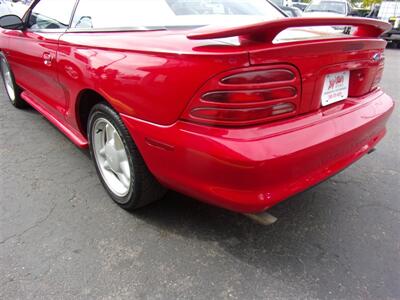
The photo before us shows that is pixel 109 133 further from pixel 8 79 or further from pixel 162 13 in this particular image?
pixel 8 79

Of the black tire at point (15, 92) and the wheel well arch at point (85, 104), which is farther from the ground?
the wheel well arch at point (85, 104)

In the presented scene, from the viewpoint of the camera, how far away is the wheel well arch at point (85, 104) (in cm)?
243

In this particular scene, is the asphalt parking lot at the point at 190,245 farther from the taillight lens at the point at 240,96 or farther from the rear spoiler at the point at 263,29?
the rear spoiler at the point at 263,29

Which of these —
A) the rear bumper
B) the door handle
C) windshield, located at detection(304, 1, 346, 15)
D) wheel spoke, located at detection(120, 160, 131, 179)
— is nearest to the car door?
the door handle

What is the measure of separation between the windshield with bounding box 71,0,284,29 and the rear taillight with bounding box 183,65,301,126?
2.11ft

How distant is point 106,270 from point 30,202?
3.18ft

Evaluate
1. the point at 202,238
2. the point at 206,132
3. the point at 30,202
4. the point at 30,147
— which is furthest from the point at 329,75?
the point at 30,147

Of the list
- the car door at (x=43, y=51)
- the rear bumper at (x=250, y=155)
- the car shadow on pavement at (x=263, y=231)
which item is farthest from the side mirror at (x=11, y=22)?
the car shadow on pavement at (x=263, y=231)

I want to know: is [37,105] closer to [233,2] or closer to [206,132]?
[233,2]

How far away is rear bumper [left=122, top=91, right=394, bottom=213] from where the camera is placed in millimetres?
1566

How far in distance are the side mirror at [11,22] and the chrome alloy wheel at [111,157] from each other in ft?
5.39

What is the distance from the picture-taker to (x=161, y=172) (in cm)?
191

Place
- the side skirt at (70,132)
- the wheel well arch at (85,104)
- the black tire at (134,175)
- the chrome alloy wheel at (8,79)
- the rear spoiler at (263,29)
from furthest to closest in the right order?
the chrome alloy wheel at (8,79), the side skirt at (70,132), the wheel well arch at (85,104), the black tire at (134,175), the rear spoiler at (263,29)

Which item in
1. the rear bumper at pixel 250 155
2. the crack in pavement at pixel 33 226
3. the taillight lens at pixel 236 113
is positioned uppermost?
the taillight lens at pixel 236 113
